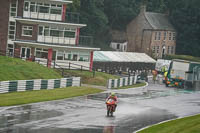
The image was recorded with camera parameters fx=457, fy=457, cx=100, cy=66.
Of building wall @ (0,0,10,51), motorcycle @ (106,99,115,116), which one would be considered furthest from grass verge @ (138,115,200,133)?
building wall @ (0,0,10,51)

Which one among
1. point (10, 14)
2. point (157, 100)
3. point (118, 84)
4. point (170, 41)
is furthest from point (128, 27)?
point (157, 100)

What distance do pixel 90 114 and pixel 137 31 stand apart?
73.9 meters

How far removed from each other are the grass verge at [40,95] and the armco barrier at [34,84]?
67cm

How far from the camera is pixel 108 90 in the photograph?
4338 centimetres

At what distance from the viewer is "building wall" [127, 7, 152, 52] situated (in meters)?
97.4

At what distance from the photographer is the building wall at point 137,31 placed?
97.4m

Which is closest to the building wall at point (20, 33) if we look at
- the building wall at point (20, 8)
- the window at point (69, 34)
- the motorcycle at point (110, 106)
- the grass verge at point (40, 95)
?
the building wall at point (20, 8)

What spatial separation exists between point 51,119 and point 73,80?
62.6ft

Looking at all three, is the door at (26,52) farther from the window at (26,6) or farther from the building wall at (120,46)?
the building wall at (120,46)

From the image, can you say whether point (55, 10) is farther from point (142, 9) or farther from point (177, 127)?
point (142, 9)

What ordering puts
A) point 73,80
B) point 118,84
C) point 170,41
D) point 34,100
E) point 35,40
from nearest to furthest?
point 34,100 < point 73,80 < point 118,84 < point 35,40 < point 170,41

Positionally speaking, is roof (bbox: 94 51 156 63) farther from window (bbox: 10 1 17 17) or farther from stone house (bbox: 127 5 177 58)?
window (bbox: 10 1 17 17)

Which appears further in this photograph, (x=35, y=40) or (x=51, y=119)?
(x=35, y=40)

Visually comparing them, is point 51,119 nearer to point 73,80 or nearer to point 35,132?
point 35,132
